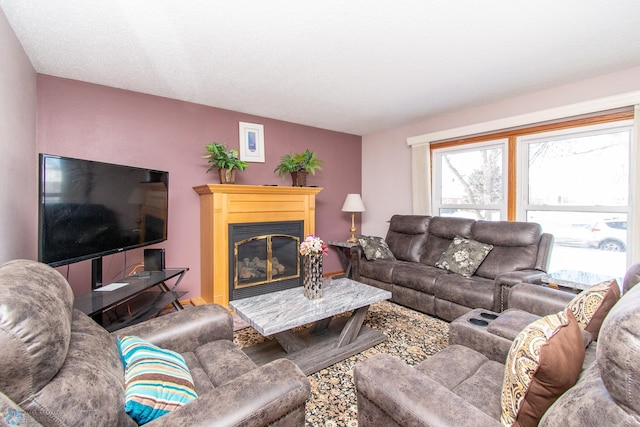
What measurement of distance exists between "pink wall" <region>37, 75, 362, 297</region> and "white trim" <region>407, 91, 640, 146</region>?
5.71 feet

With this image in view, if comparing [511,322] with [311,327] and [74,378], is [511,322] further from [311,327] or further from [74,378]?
[74,378]

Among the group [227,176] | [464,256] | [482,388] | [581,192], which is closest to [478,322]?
[482,388]

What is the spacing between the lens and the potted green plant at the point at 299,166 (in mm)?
3846

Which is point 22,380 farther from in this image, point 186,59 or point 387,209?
point 387,209

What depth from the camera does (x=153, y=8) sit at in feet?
5.74

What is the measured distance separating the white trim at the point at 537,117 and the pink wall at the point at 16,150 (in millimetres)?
4050

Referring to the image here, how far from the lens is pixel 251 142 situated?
3859 mm

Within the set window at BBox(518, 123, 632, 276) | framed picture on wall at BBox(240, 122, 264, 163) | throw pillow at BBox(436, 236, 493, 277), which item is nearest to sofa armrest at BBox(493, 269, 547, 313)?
throw pillow at BBox(436, 236, 493, 277)

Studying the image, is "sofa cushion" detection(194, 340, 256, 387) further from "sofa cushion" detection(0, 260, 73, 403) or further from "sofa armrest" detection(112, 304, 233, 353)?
"sofa cushion" detection(0, 260, 73, 403)

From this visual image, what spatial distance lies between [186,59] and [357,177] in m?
3.31

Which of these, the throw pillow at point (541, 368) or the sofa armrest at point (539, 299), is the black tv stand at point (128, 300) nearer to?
the throw pillow at point (541, 368)

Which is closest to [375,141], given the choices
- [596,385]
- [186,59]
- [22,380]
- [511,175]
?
[511,175]

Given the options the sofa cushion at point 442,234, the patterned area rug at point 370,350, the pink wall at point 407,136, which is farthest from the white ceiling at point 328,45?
the patterned area rug at point 370,350

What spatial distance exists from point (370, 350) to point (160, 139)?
3.02m
